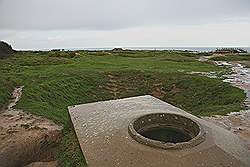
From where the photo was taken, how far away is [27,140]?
32.8ft

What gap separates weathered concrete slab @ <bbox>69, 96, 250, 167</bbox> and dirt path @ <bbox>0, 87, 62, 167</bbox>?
5.96 ft

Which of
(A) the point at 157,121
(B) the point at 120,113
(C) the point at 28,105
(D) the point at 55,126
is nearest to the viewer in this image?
(A) the point at 157,121

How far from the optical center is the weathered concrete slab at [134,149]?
6.40 meters

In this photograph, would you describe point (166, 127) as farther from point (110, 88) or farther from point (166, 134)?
point (110, 88)

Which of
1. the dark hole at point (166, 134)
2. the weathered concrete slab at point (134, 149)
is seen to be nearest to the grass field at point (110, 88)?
the weathered concrete slab at point (134, 149)

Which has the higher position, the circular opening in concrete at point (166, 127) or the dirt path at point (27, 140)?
the circular opening in concrete at point (166, 127)

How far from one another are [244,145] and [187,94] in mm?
9706

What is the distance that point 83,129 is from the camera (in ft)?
27.1

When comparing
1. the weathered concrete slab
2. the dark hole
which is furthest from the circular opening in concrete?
the weathered concrete slab

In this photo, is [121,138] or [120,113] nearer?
[121,138]

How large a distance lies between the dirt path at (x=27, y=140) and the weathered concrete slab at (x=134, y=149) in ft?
5.96

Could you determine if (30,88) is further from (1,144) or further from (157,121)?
(157,121)

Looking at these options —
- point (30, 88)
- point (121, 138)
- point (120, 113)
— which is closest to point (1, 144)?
point (120, 113)

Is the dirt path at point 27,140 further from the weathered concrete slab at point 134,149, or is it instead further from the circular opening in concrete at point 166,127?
the circular opening in concrete at point 166,127
